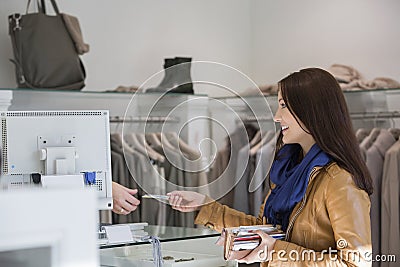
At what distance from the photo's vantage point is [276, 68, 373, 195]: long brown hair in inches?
97.2

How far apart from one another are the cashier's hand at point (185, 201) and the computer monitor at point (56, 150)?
38 centimetres

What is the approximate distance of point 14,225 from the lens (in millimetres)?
976

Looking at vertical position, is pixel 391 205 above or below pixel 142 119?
below

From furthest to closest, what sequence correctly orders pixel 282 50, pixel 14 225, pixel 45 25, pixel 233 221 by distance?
pixel 282 50, pixel 45 25, pixel 233 221, pixel 14 225

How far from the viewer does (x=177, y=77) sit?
4438 millimetres

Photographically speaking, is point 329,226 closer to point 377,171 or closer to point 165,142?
point 377,171

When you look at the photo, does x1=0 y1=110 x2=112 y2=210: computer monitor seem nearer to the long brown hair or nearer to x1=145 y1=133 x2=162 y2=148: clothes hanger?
the long brown hair

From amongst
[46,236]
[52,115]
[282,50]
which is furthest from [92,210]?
[282,50]

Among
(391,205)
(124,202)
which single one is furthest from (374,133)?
(124,202)

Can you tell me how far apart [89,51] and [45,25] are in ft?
1.84

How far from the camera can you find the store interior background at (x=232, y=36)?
4.25m

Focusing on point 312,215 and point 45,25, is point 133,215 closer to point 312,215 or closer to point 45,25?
point 45,25

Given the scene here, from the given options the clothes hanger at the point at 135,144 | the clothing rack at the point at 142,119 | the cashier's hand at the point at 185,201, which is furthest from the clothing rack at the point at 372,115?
the cashier's hand at the point at 185,201

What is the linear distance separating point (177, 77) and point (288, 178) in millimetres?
1942
